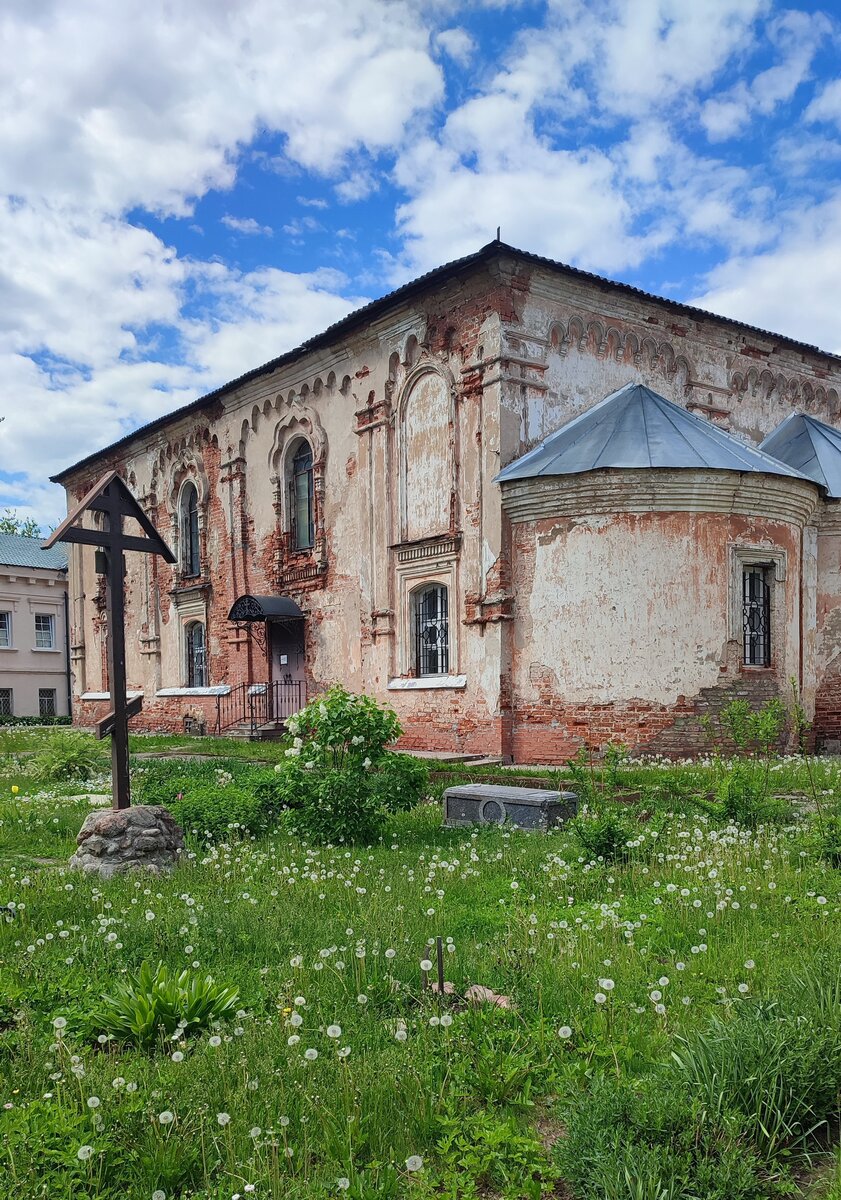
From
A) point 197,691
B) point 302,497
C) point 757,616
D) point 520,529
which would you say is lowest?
point 197,691

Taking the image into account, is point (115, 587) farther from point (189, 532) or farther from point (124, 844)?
point (189, 532)

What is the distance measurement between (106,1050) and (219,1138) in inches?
39.1

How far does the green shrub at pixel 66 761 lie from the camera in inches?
503

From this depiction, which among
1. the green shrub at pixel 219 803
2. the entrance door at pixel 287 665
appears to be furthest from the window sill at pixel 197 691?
the green shrub at pixel 219 803

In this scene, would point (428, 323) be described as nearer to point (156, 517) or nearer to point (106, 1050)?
point (156, 517)

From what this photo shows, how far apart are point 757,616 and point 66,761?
1075cm

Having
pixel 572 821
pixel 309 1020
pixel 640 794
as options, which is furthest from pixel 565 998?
pixel 640 794

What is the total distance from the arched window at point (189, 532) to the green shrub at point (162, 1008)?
70.8 ft

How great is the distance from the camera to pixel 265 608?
19.7 metres

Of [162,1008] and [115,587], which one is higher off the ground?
[115,587]

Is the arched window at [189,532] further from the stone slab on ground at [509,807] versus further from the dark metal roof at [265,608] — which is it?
the stone slab on ground at [509,807]

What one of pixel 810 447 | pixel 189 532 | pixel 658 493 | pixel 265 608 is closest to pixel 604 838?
pixel 658 493

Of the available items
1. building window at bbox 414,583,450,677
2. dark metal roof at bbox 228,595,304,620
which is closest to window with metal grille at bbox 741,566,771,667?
building window at bbox 414,583,450,677

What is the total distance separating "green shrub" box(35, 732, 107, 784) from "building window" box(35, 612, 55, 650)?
27692 mm
